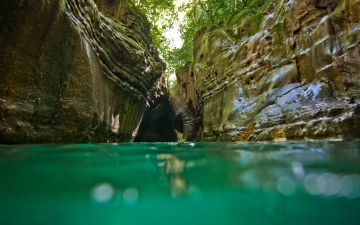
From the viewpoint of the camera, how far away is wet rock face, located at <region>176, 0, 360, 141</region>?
4391mm

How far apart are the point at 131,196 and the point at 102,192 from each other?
0.58 ft

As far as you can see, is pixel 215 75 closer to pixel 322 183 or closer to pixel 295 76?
pixel 295 76

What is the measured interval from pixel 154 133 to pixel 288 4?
1240 centimetres

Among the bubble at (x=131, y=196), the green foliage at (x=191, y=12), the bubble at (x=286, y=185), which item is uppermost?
the green foliage at (x=191, y=12)

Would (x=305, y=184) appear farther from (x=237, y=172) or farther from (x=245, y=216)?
(x=245, y=216)

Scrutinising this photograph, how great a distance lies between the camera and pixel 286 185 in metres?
1.28

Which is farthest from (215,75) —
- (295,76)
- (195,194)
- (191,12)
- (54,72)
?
(195,194)

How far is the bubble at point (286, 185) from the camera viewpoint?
1195 millimetres

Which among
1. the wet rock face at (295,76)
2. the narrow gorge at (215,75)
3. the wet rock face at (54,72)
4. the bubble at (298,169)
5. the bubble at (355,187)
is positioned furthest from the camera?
the wet rock face at (295,76)

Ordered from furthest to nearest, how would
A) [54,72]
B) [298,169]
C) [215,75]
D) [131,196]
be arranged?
[215,75], [54,72], [298,169], [131,196]

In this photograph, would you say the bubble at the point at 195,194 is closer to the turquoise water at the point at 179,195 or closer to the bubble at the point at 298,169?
the turquoise water at the point at 179,195

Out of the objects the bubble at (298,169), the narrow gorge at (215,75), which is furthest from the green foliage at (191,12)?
the bubble at (298,169)

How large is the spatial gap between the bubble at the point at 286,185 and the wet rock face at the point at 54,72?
156 inches

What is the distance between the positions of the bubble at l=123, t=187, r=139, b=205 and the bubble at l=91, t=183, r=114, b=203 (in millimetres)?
75
